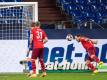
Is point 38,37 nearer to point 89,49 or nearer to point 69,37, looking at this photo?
point 89,49

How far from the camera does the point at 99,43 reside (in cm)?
2072

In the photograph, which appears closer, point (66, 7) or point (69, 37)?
point (69, 37)

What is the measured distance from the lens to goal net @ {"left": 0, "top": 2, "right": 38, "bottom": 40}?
20.2 meters

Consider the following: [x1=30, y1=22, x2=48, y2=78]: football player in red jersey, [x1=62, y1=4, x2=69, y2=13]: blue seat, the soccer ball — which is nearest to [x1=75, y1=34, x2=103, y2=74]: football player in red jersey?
the soccer ball

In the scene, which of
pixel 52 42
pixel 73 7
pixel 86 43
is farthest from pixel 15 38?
pixel 73 7

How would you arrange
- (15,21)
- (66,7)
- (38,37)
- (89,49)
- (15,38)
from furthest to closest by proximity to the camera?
1. (66,7)
2. (15,21)
3. (15,38)
4. (89,49)
5. (38,37)

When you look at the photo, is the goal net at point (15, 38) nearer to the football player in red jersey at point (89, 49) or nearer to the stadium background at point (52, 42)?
the stadium background at point (52, 42)

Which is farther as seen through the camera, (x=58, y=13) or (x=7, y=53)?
(x=58, y=13)

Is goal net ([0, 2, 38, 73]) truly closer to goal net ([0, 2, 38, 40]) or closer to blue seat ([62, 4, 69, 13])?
goal net ([0, 2, 38, 40])

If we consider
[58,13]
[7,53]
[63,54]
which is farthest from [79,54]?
[58,13]

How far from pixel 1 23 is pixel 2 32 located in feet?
1.22

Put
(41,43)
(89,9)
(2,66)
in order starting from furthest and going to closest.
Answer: (89,9), (2,66), (41,43)

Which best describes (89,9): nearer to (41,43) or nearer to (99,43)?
(99,43)

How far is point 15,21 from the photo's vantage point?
68.0 ft
